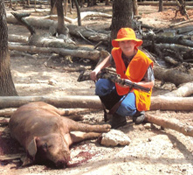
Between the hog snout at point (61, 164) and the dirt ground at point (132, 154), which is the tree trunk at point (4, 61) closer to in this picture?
the dirt ground at point (132, 154)

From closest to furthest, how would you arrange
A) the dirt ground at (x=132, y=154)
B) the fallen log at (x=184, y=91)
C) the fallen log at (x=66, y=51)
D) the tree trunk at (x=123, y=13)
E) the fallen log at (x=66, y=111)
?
the dirt ground at (x=132, y=154), the fallen log at (x=66, y=111), the fallen log at (x=184, y=91), the tree trunk at (x=123, y=13), the fallen log at (x=66, y=51)

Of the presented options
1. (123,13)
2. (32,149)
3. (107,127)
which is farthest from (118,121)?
(123,13)

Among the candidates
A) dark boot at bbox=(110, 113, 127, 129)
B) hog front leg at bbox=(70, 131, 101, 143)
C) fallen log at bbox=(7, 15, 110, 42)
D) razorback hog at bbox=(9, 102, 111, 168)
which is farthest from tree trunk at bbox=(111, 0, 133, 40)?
hog front leg at bbox=(70, 131, 101, 143)

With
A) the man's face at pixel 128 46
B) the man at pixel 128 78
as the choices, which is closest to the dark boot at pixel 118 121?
the man at pixel 128 78

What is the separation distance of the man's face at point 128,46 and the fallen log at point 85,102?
4.11 ft

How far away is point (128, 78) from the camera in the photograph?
4.26 metres

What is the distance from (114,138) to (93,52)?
517 cm

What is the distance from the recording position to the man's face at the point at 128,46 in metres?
4.18

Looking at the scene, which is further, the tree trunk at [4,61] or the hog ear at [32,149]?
the tree trunk at [4,61]

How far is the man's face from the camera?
4180mm

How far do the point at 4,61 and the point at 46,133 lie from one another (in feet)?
6.42

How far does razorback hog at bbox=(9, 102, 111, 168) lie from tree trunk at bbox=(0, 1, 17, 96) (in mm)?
900

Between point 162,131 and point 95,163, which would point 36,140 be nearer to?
point 95,163

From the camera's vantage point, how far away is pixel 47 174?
136 inches
